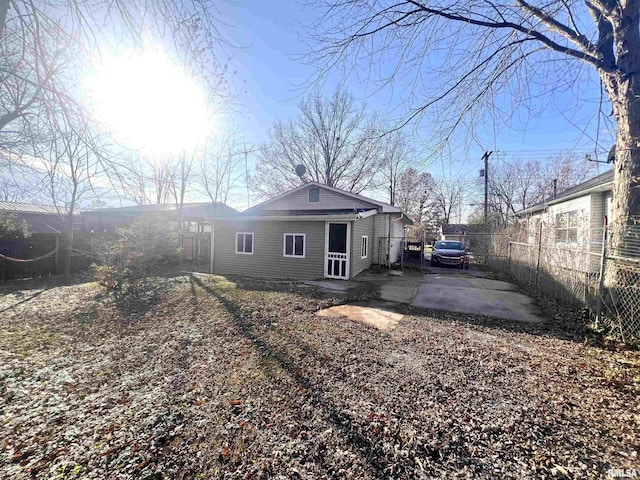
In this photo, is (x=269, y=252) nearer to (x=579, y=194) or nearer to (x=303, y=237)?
(x=303, y=237)

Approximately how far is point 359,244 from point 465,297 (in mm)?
4997

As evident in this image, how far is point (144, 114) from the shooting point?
3297 millimetres

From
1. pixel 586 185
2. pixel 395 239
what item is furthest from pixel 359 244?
pixel 586 185

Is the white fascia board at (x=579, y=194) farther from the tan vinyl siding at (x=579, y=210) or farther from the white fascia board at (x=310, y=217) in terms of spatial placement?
the white fascia board at (x=310, y=217)

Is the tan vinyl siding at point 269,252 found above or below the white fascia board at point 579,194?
below

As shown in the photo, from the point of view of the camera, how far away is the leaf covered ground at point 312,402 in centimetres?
198

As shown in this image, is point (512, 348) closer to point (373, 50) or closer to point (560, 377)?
point (560, 377)

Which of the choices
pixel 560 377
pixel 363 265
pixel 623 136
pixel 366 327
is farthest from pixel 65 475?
pixel 363 265


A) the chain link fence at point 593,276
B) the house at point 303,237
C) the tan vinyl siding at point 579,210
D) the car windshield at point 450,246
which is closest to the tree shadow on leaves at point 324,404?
the chain link fence at point 593,276

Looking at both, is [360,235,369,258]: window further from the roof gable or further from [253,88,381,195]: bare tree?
[253,88,381,195]: bare tree

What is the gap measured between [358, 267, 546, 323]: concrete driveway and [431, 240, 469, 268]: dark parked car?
4.80 m

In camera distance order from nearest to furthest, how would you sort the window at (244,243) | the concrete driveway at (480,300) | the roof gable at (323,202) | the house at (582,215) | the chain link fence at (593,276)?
the chain link fence at (593,276)
the concrete driveway at (480,300)
the house at (582,215)
the window at (244,243)
the roof gable at (323,202)

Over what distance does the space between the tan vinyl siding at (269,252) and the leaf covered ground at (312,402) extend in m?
5.77

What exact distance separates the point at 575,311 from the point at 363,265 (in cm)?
766
